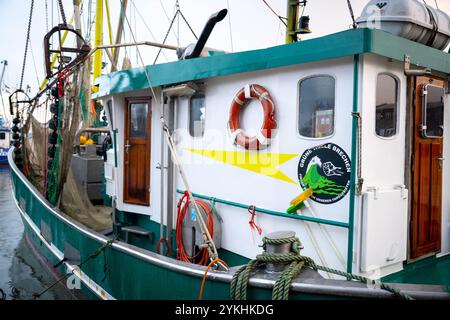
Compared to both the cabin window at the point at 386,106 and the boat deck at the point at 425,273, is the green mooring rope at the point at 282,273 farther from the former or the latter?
the cabin window at the point at 386,106

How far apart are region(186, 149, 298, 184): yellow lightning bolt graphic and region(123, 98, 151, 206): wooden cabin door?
4.85 ft

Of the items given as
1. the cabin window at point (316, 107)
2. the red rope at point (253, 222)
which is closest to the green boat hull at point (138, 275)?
the red rope at point (253, 222)

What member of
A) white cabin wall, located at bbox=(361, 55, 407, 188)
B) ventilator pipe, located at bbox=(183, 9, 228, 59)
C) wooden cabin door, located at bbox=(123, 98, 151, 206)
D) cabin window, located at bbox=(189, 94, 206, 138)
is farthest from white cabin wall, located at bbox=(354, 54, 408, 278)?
wooden cabin door, located at bbox=(123, 98, 151, 206)

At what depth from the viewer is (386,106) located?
394 centimetres

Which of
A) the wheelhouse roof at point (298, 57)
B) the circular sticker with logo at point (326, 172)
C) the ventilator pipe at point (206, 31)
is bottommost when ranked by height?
the circular sticker with logo at point (326, 172)

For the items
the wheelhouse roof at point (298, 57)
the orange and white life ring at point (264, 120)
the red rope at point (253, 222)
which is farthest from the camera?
the red rope at point (253, 222)

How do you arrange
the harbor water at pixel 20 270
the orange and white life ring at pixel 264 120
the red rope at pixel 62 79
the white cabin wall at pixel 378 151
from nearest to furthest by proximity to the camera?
the white cabin wall at pixel 378 151 → the orange and white life ring at pixel 264 120 → the red rope at pixel 62 79 → the harbor water at pixel 20 270

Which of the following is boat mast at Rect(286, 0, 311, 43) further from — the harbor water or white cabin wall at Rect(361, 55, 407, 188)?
the harbor water

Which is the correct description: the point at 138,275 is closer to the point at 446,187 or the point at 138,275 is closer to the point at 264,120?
the point at 264,120

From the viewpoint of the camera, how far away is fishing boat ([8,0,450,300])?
351 cm

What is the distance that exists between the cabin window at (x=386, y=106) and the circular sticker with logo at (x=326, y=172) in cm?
51

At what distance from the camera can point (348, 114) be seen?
3.71 metres

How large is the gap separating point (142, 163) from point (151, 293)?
7.77 ft

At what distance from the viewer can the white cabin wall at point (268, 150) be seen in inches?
148
